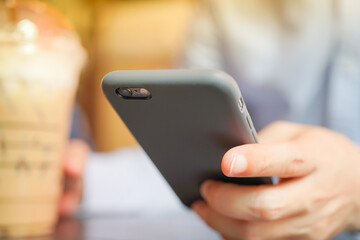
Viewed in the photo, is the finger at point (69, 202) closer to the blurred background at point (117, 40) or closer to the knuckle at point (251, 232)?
the knuckle at point (251, 232)

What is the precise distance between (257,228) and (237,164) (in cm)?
10

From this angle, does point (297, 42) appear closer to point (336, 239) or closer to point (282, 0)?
point (282, 0)

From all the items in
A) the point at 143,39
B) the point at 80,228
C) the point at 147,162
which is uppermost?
the point at 80,228

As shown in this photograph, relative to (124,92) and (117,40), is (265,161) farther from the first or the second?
(117,40)

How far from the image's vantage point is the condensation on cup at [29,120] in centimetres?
41

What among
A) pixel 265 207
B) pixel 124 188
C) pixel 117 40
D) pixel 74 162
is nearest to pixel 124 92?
pixel 265 207

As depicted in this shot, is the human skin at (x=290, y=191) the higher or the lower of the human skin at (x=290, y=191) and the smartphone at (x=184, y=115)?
the lower

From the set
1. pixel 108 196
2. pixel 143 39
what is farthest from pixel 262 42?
pixel 143 39

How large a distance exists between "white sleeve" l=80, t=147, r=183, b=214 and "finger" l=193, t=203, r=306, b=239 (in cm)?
31

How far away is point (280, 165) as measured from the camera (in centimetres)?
32

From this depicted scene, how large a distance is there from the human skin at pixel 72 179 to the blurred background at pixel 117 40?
1.32 m

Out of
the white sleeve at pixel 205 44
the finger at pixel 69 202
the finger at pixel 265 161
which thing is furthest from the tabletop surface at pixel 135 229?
the white sleeve at pixel 205 44

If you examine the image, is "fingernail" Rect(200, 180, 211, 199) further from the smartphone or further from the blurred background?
the blurred background

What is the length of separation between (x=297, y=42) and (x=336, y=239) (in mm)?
506
